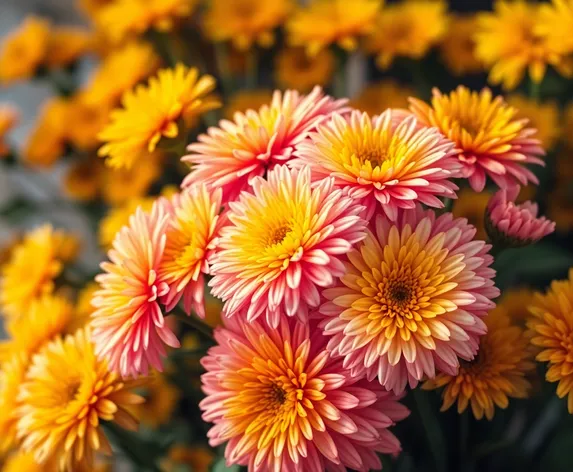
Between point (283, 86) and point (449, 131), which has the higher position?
point (449, 131)

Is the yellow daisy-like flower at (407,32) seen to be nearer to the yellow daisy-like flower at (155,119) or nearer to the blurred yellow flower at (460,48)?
the blurred yellow flower at (460,48)

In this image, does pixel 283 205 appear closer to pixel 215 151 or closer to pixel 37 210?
pixel 215 151

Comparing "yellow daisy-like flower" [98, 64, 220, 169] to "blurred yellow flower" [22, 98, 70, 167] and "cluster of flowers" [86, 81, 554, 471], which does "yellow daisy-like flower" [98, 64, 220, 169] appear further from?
"blurred yellow flower" [22, 98, 70, 167]

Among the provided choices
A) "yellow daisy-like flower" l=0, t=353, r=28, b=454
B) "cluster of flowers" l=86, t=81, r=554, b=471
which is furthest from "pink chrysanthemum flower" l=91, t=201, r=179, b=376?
"yellow daisy-like flower" l=0, t=353, r=28, b=454

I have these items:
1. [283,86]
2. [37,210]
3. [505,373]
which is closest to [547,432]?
[505,373]

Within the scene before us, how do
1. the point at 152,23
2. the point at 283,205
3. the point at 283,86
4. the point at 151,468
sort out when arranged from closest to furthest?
the point at 283,205
the point at 151,468
the point at 152,23
the point at 283,86

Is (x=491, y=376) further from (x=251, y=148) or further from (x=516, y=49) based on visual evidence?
(x=516, y=49)
